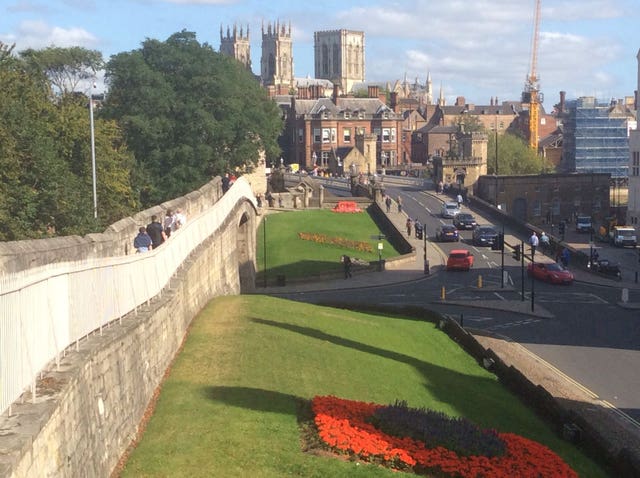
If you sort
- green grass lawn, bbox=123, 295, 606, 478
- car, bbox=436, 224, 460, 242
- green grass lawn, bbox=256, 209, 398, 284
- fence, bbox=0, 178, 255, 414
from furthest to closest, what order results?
car, bbox=436, 224, 460, 242, green grass lawn, bbox=256, 209, 398, 284, green grass lawn, bbox=123, 295, 606, 478, fence, bbox=0, 178, 255, 414

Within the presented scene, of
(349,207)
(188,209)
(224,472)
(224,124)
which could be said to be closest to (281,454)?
(224,472)

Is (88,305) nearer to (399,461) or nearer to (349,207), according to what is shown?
(399,461)

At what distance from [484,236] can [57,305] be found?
6220 centimetres

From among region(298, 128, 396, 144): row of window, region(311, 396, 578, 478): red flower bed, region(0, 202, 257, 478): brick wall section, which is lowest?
region(311, 396, 578, 478): red flower bed

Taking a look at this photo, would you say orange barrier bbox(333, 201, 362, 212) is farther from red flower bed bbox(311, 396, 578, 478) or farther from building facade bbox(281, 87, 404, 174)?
red flower bed bbox(311, 396, 578, 478)

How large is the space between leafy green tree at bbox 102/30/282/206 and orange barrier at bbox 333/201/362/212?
24355 millimetres

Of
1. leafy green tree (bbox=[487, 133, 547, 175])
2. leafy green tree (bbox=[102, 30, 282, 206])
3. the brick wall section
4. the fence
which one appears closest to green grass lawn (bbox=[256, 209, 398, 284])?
leafy green tree (bbox=[102, 30, 282, 206])

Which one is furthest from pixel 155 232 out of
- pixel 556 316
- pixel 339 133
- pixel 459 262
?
pixel 339 133

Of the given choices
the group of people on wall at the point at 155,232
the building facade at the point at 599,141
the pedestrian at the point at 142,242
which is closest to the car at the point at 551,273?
the group of people on wall at the point at 155,232

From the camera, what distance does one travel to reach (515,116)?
19050 cm

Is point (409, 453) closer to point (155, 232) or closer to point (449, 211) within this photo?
point (155, 232)

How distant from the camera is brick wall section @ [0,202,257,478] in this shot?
35.0 ft

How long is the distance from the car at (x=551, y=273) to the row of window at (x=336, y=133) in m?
89.1

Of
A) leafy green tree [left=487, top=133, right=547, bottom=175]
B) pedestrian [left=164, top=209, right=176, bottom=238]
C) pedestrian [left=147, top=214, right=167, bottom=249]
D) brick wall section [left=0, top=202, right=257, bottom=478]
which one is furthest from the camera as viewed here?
leafy green tree [left=487, top=133, right=547, bottom=175]
